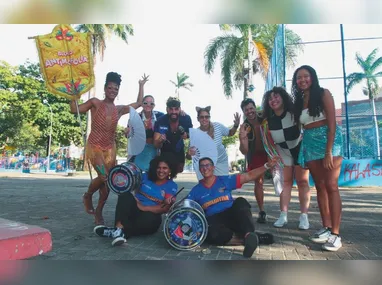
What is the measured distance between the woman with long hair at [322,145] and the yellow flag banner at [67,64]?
2.95 m

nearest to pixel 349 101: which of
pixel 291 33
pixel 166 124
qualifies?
pixel 291 33

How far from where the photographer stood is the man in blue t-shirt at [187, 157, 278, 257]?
3572mm

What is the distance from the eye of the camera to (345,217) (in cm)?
Result: 547

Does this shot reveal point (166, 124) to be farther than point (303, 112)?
Yes

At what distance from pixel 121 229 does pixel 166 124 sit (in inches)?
60.8

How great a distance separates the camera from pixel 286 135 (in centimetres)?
427

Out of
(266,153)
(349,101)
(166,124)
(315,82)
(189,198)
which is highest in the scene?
(349,101)

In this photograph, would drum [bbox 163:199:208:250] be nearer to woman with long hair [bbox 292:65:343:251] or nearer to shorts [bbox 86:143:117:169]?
woman with long hair [bbox 292:65:343:251]

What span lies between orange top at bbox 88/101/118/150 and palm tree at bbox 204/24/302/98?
16.1 m

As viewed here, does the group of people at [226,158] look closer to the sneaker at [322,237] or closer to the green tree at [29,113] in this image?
the sneaker at [322,237]

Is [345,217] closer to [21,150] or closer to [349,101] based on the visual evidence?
[349,101]

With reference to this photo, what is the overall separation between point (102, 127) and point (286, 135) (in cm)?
234

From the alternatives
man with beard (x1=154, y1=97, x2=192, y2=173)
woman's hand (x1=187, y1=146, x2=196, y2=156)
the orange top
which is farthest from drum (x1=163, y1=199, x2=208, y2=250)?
the orange top

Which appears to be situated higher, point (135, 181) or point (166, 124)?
point (166, 124)
